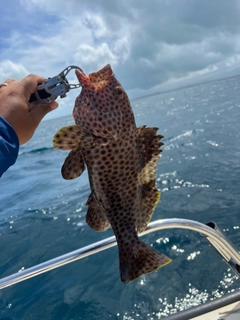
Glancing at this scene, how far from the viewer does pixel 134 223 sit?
2.71m

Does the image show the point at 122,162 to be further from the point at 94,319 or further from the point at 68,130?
the point at 94,319

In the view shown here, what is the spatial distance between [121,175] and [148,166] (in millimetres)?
248

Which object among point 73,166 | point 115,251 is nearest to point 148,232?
point 73,166

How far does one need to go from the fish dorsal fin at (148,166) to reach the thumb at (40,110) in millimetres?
759

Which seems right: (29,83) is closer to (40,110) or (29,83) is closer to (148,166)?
(40,110)

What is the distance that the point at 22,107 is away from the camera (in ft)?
7.99

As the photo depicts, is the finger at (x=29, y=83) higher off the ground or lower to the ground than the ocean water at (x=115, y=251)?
higher

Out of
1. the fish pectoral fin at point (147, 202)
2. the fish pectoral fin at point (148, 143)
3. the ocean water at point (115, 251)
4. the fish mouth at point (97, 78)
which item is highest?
the fish mouth at point (97, 78)

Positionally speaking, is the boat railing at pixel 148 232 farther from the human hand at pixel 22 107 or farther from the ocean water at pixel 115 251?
the ocean water at pixel 115 251

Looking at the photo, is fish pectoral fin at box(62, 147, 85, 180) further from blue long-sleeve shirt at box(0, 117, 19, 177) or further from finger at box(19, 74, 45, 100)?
finger at box(19, 74, 45, 100)

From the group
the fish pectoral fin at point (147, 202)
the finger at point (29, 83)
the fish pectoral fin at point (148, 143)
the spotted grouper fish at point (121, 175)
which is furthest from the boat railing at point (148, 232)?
the finger at point (29, 83)

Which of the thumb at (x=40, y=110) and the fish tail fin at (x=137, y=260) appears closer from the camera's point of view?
the fish tail fin at (x=137, y=260)

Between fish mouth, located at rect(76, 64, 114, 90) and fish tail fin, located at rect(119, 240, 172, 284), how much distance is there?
1.44m

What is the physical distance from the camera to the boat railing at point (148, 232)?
326 centimetres
